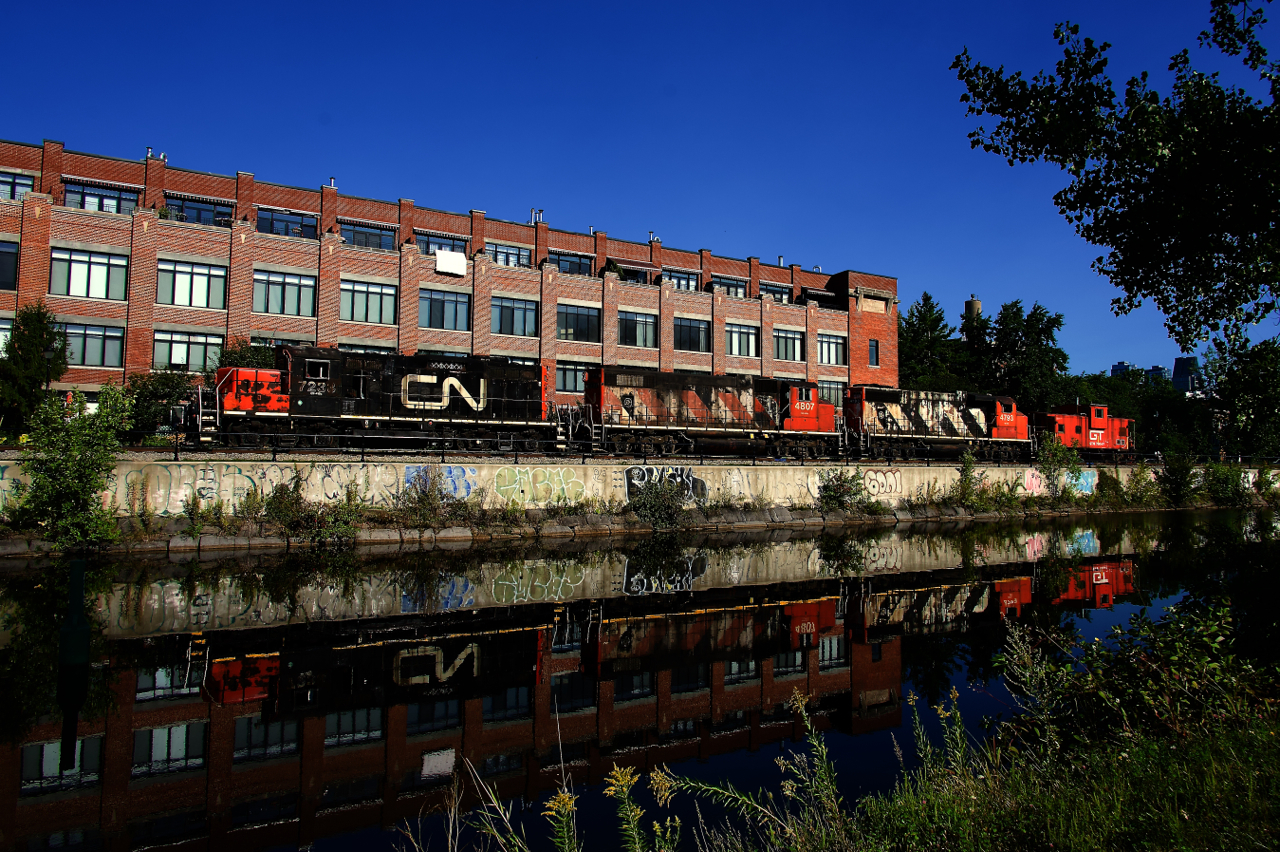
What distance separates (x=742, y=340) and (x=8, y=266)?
134ft

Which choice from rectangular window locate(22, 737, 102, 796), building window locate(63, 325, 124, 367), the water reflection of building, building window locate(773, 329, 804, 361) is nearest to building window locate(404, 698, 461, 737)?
the water reflection of building

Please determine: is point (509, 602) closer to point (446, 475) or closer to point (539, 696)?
point (539, 696)

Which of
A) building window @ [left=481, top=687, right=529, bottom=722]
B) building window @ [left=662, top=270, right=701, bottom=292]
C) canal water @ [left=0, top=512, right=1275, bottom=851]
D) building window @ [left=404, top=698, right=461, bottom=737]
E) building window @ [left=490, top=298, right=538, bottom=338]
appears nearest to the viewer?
canal water @ [left=0, top=512, right=1275, bottom=851]

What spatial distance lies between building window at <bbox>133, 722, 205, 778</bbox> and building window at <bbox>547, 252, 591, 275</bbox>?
41.2m

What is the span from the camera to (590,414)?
3597cm

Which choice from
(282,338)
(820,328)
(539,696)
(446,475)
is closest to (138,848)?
(539,696)

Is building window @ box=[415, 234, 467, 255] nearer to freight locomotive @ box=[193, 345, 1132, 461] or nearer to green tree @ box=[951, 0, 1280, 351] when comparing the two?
freight locomotive @ box=[193, 345, 1132, 461]

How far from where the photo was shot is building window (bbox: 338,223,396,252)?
4378cm

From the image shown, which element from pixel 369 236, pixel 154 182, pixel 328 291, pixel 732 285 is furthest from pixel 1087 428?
pixel 154 182

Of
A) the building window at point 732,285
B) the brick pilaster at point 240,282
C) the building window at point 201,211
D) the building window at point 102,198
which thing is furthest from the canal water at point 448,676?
the building window at point 732,285

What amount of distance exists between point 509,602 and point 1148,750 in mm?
14609

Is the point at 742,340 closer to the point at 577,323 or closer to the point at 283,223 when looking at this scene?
the point at 577,323

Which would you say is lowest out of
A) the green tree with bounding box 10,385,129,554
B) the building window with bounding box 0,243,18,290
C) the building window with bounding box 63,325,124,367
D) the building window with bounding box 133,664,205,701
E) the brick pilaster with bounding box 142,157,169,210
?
the building window with bounding box 133,664,205,701

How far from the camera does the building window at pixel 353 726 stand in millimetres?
10297
